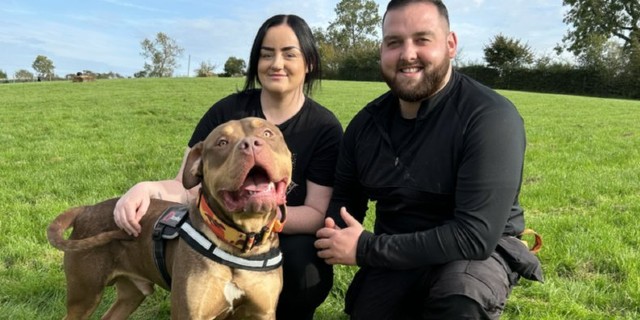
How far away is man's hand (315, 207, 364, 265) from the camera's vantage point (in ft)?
11.0

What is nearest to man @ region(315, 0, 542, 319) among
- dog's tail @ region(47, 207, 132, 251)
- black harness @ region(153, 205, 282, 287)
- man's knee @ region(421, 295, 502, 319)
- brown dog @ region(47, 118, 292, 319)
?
man's knee @ region(421, 295, 502, 319)

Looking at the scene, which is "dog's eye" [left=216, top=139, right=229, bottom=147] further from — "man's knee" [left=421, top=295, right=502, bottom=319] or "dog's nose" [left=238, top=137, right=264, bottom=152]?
"man's knee" [left=421, top=295, right=502, bottom=319]

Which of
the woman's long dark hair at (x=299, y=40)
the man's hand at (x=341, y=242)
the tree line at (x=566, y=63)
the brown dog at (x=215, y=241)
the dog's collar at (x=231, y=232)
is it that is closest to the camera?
the brown dog at (x=215, y=241)

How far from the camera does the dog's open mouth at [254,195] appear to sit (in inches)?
114

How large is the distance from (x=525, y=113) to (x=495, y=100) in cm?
1591

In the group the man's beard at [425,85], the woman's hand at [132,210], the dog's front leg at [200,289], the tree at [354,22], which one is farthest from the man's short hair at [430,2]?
the tree at [354,22]

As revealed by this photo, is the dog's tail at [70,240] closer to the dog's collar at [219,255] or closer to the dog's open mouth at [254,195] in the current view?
the dog's collar at [219,255]

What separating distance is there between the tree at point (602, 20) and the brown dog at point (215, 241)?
2265 inches

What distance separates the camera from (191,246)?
324cm

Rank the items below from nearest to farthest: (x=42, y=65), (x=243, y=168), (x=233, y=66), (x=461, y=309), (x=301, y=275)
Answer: (x=243, y=168) → (x=461, y=309) → (x=301, y=275) → (x=233, y=66) → (x=42, y=65)

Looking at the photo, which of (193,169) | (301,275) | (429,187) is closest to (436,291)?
(429,187)

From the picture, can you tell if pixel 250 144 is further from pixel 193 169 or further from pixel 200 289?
pixel 200 289

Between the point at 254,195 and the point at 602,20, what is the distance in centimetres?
6232

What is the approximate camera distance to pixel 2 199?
692cm
